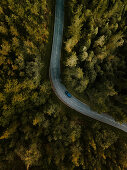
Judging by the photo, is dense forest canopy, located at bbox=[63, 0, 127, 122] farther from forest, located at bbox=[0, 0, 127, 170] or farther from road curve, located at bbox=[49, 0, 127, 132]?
road curve, located at bbox=[49, 0, 127, 132]

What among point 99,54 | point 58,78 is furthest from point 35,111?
point 99,54

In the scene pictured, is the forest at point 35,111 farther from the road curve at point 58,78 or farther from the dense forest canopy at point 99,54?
the road curve at point 58,78

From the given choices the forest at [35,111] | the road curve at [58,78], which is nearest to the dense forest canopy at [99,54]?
the forest at [35,111]

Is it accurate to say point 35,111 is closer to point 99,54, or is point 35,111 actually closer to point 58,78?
point 58,78

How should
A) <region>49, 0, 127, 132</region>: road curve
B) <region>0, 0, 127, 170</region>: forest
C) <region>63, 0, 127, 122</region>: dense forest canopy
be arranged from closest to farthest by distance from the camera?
<region>0, 0, 127, 170</region>: forest
<region>63, 0, 127, 122</region>: dense forest canopy
<region>49, 0, 127, 132</region>: road curve

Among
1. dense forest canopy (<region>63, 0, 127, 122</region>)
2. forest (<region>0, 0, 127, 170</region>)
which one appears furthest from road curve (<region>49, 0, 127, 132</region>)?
dense forest canopy (<region>63, 0, 127, 122</region>)
